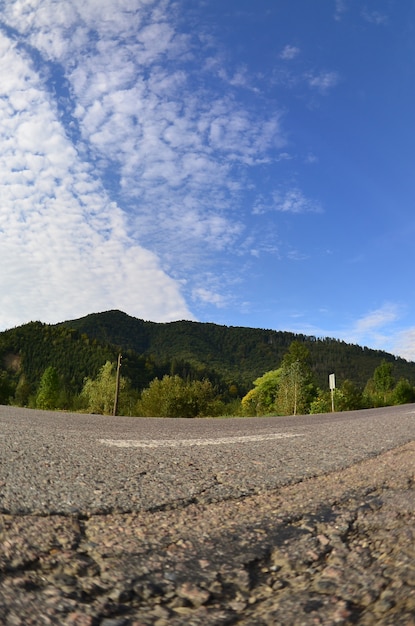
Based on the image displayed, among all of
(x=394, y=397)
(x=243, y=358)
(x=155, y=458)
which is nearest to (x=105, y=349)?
(x=243, y=358)

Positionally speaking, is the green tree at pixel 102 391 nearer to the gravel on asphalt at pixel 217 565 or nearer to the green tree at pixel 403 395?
the green tree at pixel 403 395

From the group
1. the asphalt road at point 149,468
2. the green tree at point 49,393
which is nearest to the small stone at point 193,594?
the asphalt road at point 149,468

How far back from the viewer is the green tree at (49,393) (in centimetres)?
5594

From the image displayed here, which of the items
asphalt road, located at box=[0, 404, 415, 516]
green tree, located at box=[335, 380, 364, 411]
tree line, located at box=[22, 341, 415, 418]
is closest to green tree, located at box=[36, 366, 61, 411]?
tree line, located at box=[22, 341, 415, 418]

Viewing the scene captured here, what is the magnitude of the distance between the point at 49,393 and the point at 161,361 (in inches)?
3117

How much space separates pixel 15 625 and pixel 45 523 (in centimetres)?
63

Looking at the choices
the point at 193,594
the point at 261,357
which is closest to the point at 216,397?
the point at 193,594

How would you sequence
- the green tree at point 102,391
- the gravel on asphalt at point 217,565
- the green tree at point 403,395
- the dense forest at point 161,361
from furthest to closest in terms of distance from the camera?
the dense forest at point 161,361 < the green tree at point 102,391 < the green tree at point 403,395 < the gravel on asphalt at point 217,565

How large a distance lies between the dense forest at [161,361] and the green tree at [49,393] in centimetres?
70

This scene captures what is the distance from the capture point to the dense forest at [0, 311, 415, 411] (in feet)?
285

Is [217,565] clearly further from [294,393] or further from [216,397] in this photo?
[294,393]

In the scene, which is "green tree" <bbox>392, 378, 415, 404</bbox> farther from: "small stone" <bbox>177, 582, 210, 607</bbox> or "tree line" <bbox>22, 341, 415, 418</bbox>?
"small stone" <bbox>177, 582, 210, 607</bbox>

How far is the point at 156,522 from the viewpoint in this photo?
62.4 inches

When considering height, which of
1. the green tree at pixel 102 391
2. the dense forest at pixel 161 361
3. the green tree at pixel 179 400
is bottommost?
the green tree at pixel 179 400
